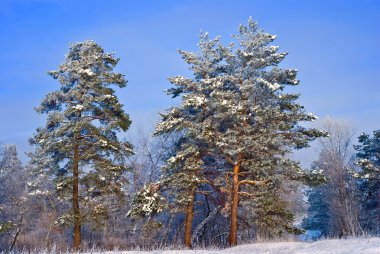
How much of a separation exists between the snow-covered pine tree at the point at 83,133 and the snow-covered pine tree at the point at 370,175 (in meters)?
23.2

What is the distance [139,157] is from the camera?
38875 mm

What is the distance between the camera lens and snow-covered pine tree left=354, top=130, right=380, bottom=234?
116 feet

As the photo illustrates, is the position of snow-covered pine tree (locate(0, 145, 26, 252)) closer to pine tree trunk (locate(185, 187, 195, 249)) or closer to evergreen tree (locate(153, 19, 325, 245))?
pine tree trunk (locate(185, 187, 195, 249))

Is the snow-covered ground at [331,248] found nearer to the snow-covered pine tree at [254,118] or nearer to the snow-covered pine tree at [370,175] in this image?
the snow-covered pine tree at [254,118]

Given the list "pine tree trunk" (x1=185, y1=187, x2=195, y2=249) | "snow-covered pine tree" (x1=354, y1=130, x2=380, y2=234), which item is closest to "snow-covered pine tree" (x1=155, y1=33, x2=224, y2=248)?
"pine tree trunk" (x1=185, y1=187, x2=195, y2=249)

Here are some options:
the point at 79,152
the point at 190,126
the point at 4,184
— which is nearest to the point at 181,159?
the point at 190,126

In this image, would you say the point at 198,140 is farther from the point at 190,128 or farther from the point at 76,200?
the point at 76,200

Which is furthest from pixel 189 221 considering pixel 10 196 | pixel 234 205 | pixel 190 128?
pixel 10 196

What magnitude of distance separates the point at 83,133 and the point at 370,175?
25.8 m

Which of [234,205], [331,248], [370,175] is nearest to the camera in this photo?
[331,248]

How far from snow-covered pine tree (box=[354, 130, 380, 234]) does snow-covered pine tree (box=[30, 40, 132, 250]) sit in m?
23.2

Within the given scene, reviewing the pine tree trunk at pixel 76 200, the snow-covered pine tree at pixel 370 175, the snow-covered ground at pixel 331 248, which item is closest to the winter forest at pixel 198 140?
the pine tree trunk at pixel 76 200

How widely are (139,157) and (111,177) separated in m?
17.5

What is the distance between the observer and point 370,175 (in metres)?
35.1
